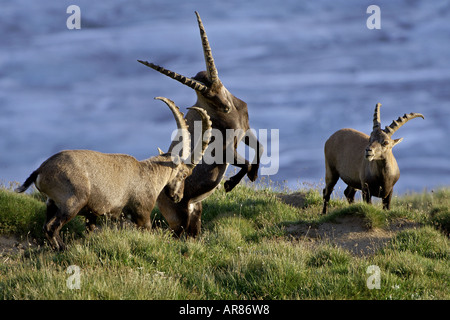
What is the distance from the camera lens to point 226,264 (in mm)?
7164

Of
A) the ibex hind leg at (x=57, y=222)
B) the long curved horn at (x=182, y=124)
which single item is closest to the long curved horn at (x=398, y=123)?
the long curved horn at (x=182, y=124)

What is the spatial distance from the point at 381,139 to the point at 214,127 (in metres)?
4.76

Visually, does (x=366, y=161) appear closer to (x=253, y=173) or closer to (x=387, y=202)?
(x=387, y=202)

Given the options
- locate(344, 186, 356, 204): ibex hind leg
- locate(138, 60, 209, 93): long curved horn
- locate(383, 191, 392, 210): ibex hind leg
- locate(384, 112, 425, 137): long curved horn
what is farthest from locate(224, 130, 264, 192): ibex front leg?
locate(344, 186, 356, 204): ibex hind leg

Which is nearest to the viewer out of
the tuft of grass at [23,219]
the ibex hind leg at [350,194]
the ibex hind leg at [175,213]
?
the ibex hind leg at [175,213]

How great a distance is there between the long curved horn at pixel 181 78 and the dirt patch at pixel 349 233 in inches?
135

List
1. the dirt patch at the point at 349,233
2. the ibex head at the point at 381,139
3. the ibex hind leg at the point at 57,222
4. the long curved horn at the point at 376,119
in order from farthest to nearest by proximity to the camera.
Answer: the long curved horn at the point at 376,119 < the ibex head at the point at 381,139 < the dirt patch at the point at 349,233 < the ibex hind leg at the point at 57,222

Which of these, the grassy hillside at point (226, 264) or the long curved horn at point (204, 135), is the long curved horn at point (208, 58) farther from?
the grassy hillside at point (226, 264)

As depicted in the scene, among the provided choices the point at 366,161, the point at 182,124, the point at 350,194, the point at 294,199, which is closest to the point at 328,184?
the point at 294,199

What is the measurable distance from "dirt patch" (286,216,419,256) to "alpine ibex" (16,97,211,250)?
295cm

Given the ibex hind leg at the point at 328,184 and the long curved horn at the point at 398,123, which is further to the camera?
the ibex hind leg at the point at 328,184

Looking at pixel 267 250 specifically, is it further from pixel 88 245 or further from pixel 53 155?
pixel 53 155

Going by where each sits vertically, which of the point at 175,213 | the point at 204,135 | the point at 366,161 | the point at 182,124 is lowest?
the point at 175,213

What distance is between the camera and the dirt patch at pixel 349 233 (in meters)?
9.82
